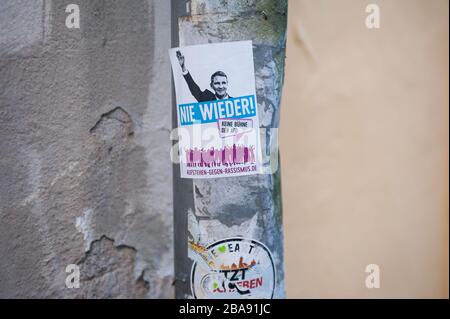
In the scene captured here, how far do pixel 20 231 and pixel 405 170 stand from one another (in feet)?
6.95

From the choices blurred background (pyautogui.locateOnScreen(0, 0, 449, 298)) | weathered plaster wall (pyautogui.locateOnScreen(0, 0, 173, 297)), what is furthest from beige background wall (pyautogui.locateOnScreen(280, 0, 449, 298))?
weathered plaster wall (pyautogui.locateOnScreen(0, 0, 173, 297))

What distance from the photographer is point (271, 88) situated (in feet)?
4.30

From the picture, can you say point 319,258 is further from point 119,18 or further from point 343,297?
point 119,18

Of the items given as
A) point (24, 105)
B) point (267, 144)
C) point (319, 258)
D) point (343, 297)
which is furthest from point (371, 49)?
point (24, 105)

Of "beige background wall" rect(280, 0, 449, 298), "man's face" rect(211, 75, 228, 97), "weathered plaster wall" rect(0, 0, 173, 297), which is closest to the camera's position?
"man's face" rect(211, 75, 228, 97)

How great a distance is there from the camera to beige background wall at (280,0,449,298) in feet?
8.38

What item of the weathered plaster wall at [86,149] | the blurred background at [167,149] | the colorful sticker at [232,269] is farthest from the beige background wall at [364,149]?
the colorful sticker at [232,269]

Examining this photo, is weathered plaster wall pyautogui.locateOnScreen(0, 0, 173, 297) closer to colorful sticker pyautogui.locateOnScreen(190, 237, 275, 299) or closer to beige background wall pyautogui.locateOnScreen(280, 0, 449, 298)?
beige background wall pyautogui.locateOnScreen(280, 0, 449, 298)

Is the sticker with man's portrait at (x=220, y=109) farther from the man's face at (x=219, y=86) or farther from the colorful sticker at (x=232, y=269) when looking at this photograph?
the colorful sticker at (x=232, y=269)

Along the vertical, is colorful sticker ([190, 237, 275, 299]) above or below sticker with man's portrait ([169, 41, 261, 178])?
below

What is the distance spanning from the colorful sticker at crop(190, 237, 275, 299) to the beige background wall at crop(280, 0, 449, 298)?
4.08ft

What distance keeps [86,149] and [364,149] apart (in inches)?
61.1

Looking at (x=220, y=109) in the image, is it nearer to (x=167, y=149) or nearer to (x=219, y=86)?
(x=219, y=86)

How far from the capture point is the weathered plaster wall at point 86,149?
6.19 feet
